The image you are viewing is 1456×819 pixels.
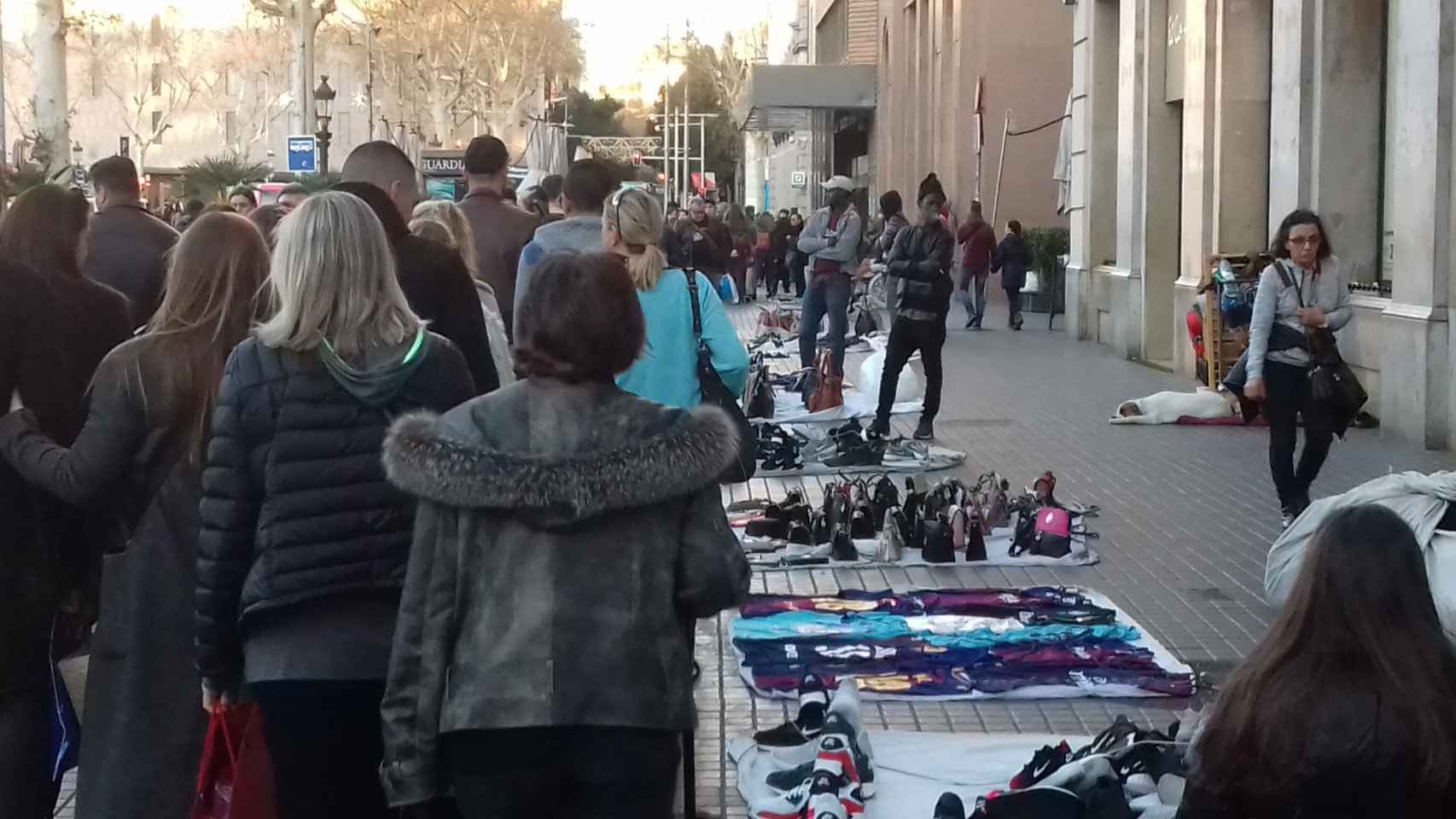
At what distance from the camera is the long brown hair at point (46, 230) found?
5.77 m

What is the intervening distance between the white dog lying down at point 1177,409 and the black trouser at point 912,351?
207 cm

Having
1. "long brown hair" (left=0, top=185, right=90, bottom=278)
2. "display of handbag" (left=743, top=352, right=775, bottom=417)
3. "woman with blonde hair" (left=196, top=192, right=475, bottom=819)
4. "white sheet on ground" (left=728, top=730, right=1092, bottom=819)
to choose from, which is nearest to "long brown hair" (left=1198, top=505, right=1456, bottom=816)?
"woman with blonde hair" (left=196, top=192, right=475, bottom=819)

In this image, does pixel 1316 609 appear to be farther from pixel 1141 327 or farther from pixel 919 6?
pixel 919 6

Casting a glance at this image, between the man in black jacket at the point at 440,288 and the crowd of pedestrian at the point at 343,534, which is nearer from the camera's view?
the crowd of pedestrian at the point at 343,534

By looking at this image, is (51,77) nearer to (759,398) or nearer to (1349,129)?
(759,398)

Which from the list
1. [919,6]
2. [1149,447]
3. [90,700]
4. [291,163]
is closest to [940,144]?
[919,6]

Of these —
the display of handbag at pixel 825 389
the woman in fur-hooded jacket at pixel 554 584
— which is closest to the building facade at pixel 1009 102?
the display of handbag at pixel 825 389

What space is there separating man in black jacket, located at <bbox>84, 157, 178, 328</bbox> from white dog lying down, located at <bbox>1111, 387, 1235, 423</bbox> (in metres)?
8.88

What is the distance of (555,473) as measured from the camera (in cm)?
341

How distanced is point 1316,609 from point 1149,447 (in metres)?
11.3

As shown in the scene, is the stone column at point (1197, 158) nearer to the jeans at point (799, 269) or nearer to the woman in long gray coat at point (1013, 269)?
the woman in long gray coat at point (1013, 269)

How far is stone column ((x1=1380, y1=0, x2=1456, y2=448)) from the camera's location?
1338 centimetres

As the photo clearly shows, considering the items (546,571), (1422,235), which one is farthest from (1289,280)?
(546,571)

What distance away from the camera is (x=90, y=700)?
4715 millimetres
